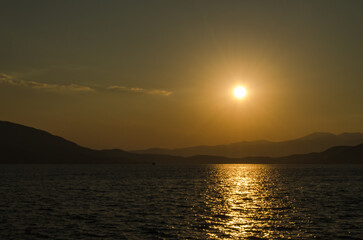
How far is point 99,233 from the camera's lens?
4441 cm

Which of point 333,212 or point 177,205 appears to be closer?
point 333,212

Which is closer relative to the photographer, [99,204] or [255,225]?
[255,225]

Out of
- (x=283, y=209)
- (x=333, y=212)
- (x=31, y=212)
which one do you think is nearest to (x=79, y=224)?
(x=31, y=212)

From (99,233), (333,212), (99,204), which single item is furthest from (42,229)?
(333,212)

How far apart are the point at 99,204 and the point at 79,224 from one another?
21.8 metres

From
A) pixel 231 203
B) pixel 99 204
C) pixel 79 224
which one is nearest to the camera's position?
pixel 79 224

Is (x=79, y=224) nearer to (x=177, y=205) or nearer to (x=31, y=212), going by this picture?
(x=31, y=212)

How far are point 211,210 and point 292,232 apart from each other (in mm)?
21666

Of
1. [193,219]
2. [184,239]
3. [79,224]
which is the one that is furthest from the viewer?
[193,219]

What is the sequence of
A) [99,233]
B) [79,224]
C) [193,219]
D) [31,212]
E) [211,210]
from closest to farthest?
[99,233], [79,224], [193,219], [31,212], [211,210]

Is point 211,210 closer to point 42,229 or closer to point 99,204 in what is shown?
point 99,204

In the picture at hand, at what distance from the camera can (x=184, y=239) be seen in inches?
1639

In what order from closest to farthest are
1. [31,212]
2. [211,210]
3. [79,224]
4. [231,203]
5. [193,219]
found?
[79,224] → [193,219] → [31,212] → [211,210] → [231,203]

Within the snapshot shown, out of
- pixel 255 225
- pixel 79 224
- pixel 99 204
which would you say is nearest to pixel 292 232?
pixel 255 225
